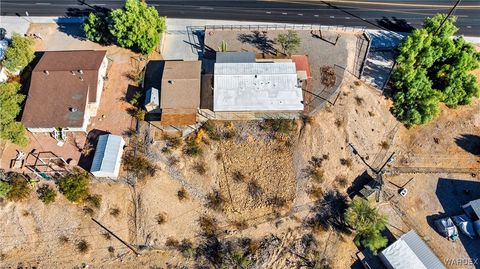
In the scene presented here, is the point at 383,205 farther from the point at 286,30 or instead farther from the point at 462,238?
the point at 286,30

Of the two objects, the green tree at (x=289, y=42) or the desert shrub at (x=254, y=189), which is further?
the green tree at (x=289, y=42)

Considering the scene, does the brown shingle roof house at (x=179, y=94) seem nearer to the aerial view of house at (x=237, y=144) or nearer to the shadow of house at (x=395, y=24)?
the aerial view of house at (x=237, y=144)

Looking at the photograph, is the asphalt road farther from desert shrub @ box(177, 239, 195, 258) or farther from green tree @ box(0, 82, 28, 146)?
desert shrub @ box(177, 239, 195, 258)

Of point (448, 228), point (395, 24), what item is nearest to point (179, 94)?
point (395, 24)

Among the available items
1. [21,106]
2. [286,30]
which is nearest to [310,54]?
[286,30]

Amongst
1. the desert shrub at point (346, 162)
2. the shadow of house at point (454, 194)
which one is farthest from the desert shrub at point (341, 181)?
the shadow of house at point (454, 194)

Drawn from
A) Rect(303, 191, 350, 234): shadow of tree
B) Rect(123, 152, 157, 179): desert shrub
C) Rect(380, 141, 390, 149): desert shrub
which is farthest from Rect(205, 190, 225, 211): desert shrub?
Rect(380, 141, 390, 149): desert shrub

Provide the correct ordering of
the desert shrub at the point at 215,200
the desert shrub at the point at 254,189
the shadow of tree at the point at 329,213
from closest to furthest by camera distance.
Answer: the shadow of tree at the point at 329,213 < the desert shrub at the point at 215,200 < the desert shrub at the point at 254,189
